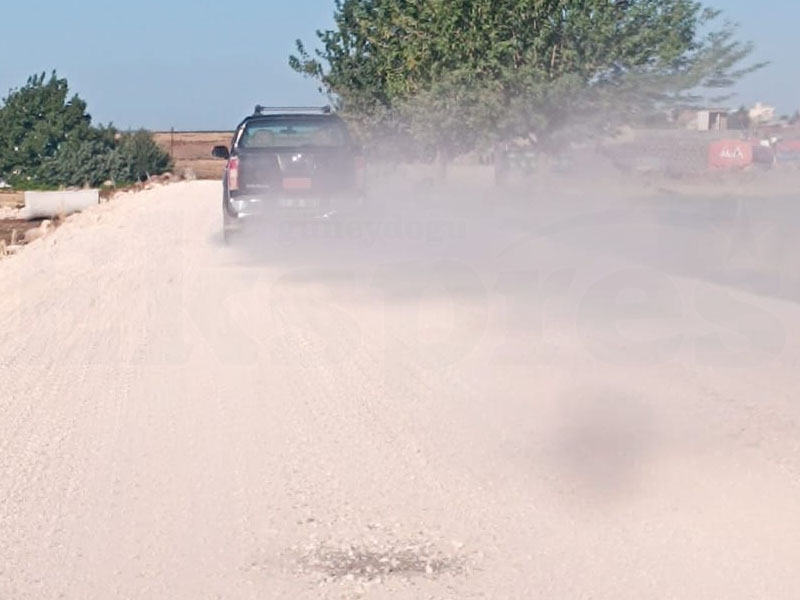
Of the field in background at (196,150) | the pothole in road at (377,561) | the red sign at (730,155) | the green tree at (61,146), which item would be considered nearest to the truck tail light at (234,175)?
the pothole in road at (377,561)

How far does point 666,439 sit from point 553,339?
3369 millimetres

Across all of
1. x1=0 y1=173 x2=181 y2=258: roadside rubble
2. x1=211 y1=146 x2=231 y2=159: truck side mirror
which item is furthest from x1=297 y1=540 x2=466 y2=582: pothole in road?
x1=0 y1=173 x2=181 y2=258: roadside rubble

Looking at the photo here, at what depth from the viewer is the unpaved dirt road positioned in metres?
5.64

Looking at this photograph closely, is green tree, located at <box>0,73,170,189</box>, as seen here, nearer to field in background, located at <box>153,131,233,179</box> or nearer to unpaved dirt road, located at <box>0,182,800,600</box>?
field in background, located at <box>153,131,233,179</box>

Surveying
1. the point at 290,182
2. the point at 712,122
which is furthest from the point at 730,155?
the point at 290,182

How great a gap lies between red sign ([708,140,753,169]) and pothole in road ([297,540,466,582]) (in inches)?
1994

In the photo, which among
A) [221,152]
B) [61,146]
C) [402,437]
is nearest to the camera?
[402,437]

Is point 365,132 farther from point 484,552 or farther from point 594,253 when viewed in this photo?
point 484,552

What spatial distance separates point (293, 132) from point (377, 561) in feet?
48.7

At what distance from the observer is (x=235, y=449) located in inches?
295

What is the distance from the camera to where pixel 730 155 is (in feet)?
187

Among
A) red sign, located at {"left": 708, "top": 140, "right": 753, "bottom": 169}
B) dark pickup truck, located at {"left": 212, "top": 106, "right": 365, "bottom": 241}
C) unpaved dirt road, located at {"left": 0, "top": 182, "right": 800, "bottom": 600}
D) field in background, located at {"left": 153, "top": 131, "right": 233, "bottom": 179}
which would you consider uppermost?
dark pickup truck, located at {"left": 212, "top": 106, "right": 365, "bottom": 241}

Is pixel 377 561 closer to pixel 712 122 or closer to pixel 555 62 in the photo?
pixel 555 62

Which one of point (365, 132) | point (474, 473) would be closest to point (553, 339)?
point (474, 473)
